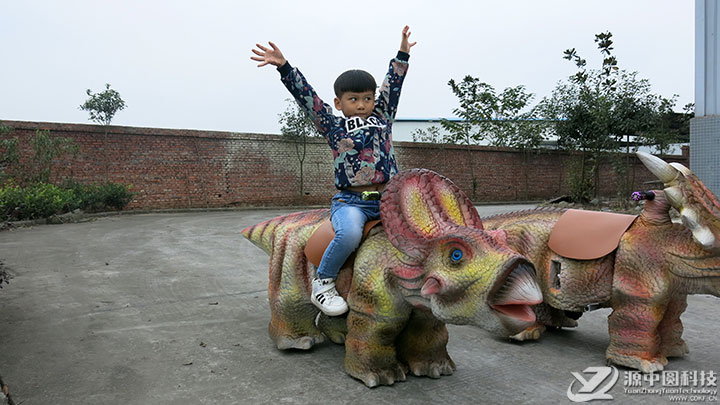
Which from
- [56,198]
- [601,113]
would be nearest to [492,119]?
[601,113]

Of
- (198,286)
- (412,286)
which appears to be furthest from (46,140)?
(412,286)

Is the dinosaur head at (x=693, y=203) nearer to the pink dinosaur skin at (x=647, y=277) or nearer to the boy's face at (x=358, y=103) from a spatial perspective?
the pink dinosaur skin at (x=647, y=277)

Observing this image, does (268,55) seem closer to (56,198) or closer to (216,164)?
(56,198)

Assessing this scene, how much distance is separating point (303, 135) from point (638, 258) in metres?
15.8

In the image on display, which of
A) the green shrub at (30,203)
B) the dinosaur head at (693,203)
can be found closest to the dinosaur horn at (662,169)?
the dinosaur head at (693,203)

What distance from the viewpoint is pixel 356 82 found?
3.03m

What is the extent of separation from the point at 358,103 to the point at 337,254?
0.89 metres

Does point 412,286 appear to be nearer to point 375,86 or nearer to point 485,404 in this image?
point 485,404

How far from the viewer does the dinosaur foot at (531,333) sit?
12.3 feet

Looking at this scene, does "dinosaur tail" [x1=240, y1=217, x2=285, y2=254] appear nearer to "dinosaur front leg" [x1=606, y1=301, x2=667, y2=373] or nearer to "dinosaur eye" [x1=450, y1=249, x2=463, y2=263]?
"dinosaur eye" [x1=450, y1=249, x2=463, y2=263]

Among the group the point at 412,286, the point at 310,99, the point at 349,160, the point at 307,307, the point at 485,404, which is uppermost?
the point at 310,99

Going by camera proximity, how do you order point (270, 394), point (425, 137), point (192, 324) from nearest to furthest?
point (270, 394) < point (192, 324) < point (425, 137)

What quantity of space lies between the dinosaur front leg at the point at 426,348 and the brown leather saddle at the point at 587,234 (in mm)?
1045

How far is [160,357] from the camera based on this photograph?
333cm
